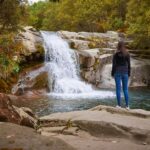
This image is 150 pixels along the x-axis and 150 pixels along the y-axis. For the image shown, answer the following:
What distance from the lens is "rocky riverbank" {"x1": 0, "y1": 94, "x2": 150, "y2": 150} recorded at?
601 cm

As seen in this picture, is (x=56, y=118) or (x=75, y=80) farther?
(x=75, y=80)

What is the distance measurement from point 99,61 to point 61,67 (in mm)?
2660

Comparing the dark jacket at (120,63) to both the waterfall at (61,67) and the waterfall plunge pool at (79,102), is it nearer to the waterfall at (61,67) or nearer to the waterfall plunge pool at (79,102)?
the waterfall plunge pool at (79,102)

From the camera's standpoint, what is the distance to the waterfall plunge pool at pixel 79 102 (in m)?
17.8

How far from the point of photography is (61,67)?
90.8 ft

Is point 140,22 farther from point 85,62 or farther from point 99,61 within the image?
point 85,62

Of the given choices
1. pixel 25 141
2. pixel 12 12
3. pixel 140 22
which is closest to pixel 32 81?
pixel 140 22

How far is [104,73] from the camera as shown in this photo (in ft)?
92.6

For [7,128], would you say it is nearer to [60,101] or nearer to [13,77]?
[60,101]

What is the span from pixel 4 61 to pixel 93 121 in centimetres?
247

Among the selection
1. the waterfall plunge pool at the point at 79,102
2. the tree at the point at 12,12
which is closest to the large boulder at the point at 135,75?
the waterfall plunge pool at the point at 79,102

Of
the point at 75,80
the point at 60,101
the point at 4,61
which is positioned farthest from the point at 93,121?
the point at 75,80

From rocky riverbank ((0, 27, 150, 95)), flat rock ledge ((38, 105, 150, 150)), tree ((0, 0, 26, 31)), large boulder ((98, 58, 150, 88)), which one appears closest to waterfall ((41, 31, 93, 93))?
rocky riverbank ((0, 27, 150, 95))

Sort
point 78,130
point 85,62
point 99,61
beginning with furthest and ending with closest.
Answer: point 99,61 → point 85,62 → point 78,130
